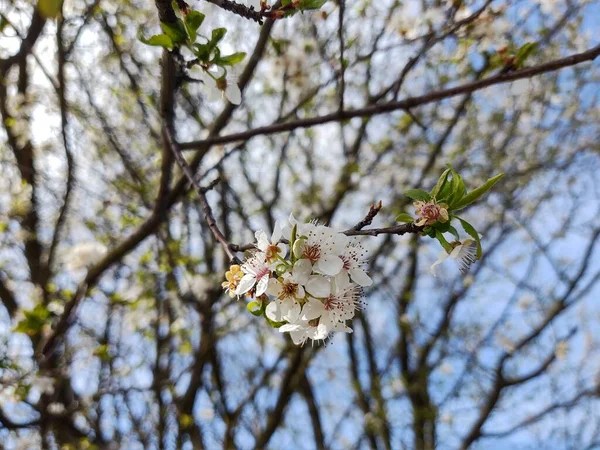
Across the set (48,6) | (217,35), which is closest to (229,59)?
(217,35)

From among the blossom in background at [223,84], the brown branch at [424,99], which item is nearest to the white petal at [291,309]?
the blossom in background at [223,84]

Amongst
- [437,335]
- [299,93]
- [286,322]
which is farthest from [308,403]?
[286,322]

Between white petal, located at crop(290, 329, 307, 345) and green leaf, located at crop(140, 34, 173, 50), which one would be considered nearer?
white petal, located at crop(290, 329, 307, 345)

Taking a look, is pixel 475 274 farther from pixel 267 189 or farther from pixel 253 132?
pixel 253 132

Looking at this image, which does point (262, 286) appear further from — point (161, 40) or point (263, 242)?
point (161, 40)

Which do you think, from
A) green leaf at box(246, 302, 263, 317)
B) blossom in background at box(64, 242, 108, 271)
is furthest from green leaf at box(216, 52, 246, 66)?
blossom in background at box(64, 242, 108, 271)

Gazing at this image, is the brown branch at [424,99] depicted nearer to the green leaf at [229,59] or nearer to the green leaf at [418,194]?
the green leaf at [229,59]

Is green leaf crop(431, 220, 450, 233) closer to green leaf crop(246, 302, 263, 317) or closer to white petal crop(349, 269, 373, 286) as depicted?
white petal crop(349, 269, 373, 286)
